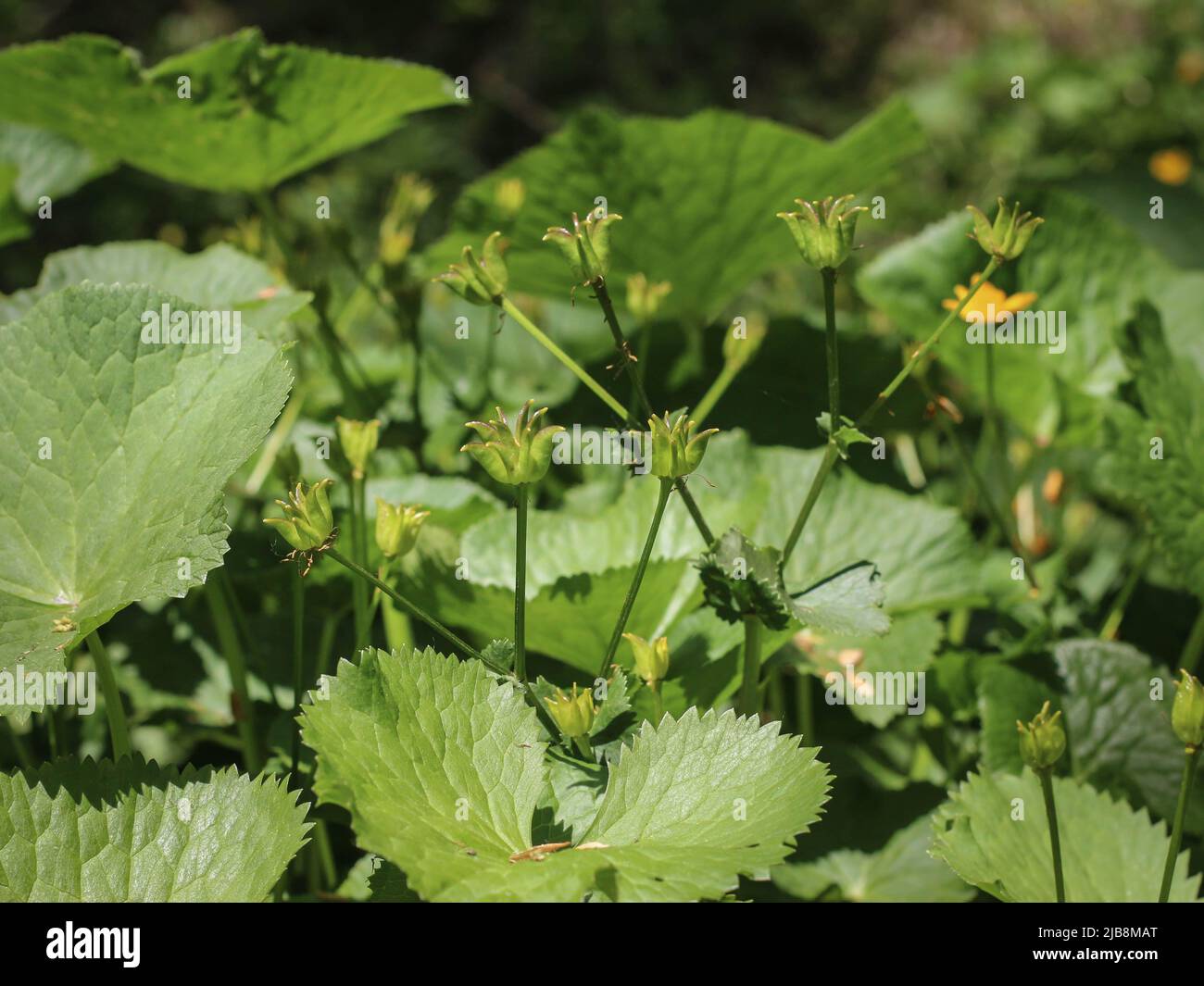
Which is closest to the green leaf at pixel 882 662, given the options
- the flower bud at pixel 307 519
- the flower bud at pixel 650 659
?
the flower bud at pixel 650 659

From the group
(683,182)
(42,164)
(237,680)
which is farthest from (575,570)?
(42,164)

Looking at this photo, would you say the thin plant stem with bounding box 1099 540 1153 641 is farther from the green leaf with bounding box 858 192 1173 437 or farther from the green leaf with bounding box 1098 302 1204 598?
the green leaf with bounding box 858 192 1173 437

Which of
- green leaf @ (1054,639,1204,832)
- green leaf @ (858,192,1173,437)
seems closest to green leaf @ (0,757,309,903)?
green leaf @ (1054,639,1204,832)

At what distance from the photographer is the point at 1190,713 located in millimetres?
733

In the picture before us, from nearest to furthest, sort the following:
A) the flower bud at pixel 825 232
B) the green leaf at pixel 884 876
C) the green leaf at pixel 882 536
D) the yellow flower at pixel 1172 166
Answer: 1. the flower bud at pixel 825 232
2. the green leaf at pixel 884 876
3. the green leaf at pixel 882 536
4. the yellow flower at pixel 1172 166

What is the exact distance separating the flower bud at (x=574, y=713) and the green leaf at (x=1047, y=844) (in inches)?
10.1

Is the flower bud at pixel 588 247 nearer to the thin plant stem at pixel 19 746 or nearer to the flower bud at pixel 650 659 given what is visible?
the flower bud at pixel 650 659

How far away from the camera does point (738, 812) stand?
0.70m

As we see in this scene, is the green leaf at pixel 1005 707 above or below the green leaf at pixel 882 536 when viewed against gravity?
below

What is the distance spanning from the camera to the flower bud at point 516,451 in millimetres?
705

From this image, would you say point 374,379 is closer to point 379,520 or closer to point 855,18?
point 379,520

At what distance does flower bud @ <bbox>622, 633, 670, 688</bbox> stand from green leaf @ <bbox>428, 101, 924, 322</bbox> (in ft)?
2.09

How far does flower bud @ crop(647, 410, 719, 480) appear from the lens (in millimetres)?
718

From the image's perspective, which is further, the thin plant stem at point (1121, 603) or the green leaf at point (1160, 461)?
the thin plant stem at point (1121, 603)
